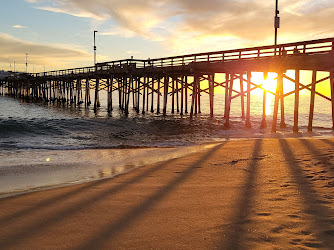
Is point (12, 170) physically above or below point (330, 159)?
below

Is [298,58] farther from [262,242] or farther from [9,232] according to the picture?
[9,232]

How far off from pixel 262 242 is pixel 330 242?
671 mm

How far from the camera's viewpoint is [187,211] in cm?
444

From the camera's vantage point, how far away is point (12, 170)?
8328 millimetres

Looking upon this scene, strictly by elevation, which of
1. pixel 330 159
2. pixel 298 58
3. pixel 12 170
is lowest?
pixel 12 170

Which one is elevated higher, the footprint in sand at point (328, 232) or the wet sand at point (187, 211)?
the footprint in sand at point (328, 232)

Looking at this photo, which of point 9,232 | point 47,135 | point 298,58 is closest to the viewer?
point 9,232

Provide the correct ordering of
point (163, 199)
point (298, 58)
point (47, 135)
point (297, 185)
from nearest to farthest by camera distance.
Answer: point (163, 199)
point (297, 185)
point (298, 58)
point (47, 135)

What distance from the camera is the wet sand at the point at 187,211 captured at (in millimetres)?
3502

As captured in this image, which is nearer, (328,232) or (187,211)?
(328,232)

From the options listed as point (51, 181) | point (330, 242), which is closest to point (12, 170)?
point (51, 181)

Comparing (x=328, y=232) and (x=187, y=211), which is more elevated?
(x=328, y=232)

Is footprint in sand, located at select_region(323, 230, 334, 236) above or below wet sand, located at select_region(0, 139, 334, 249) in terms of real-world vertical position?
above

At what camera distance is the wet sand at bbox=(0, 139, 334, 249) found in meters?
3.50
